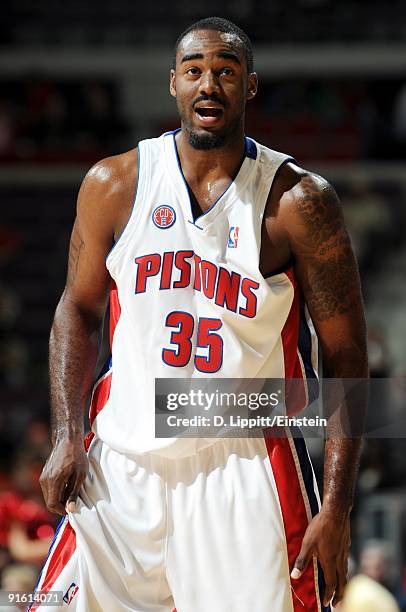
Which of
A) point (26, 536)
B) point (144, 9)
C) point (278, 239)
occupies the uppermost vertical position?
point (144, 9)

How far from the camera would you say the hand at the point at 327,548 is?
2.86 meters

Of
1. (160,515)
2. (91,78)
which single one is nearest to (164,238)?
(160,515)

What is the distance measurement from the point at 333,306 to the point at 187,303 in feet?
1.34

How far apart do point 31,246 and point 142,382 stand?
9732 mm

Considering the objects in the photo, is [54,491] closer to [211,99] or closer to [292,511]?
[292,511]

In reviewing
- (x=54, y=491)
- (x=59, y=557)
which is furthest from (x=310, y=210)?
(x=59, y=557)

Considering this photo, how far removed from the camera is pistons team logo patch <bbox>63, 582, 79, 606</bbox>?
110 inches

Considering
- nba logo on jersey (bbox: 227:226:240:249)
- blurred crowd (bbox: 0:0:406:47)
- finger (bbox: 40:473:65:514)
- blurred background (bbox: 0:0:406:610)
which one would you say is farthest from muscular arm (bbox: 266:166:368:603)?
blurred crowd (bbox: 0:0:406:47)

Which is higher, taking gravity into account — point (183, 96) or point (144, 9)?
point (144, 9)

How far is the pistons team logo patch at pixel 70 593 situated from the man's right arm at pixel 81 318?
8.4 inches

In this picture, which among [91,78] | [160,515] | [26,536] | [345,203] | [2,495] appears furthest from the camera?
[91,78]

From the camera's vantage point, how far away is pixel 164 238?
2990 mm

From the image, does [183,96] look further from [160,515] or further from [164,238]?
[160,515]

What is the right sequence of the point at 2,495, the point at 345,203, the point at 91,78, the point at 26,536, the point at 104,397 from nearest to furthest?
the point at 104,397
the point at 26,536
the point at 2,495
the point at 345,203
the point at 91,78
